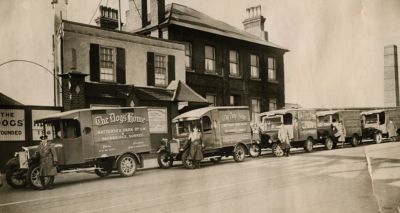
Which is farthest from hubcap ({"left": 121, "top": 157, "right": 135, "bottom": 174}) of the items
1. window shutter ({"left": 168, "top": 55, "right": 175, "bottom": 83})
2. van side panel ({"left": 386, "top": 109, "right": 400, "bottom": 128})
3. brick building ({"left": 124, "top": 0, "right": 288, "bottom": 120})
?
van side panel ({"left": 386, "top": 109, "right": 400, "bottom": 128})

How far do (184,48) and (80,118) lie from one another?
11872 mm

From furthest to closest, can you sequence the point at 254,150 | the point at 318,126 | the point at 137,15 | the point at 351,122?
the point at 137,15 < the point at 351,122 < the point at 318,126 < the point at 254,150

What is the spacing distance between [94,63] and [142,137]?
21.5ft

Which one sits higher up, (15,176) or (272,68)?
(272,68)

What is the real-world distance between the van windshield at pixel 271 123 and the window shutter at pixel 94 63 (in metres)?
9.06

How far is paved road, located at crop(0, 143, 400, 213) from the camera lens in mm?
8000

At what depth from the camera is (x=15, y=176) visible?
12430mm

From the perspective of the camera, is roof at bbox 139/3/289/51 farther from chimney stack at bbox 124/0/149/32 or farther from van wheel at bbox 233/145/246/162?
van wheel at bbox 233/145/246/162

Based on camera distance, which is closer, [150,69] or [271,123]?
[271,123]

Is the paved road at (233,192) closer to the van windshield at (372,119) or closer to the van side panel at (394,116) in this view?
the van windshield at (372,119)

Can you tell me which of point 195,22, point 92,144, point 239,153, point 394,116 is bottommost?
point 239,153

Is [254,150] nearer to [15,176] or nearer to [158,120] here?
[158,120]

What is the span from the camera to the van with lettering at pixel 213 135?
53.5ft

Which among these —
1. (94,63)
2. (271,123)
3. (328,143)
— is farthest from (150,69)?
(328,143)
